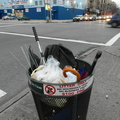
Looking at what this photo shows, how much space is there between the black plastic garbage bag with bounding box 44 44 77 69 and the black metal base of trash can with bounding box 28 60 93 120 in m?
0.46

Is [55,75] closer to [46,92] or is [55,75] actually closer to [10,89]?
[46,92]

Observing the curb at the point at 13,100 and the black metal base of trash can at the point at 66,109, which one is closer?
the black metal base of trash can at the point at 66,109

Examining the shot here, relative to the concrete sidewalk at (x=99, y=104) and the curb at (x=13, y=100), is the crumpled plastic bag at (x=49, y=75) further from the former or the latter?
the curb at (x=13, y=100)

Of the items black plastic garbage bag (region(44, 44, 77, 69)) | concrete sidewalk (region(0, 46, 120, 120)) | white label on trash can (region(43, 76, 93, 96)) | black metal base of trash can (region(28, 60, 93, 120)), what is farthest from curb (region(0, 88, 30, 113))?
white label on trash can (region(43, 76, 93, 96))

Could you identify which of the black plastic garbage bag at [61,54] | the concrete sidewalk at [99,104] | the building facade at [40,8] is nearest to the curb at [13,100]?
the concrete sidewalk at [99,104]

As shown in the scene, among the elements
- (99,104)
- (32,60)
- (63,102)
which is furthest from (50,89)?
(99,104)

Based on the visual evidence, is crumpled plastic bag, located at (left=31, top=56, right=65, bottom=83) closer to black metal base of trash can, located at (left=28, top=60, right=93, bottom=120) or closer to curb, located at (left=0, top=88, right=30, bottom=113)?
black metal base of trash can, located at (left=28, top=60, right=93, bottom=120)

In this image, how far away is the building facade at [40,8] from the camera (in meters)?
35.5

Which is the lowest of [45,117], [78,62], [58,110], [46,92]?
[45,117]

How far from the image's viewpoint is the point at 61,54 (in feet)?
5.19

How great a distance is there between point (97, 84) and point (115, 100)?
550mm

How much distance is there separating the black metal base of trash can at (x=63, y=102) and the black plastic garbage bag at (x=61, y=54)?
0.46 meters

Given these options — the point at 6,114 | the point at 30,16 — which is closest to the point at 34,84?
the point at 6,114

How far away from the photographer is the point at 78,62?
162 centimetres
